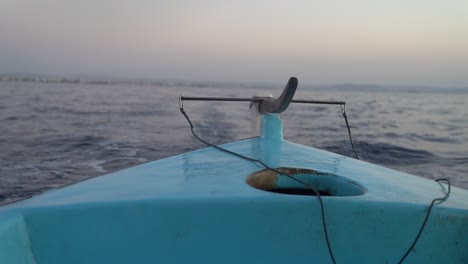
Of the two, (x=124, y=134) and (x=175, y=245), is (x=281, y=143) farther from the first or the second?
(x=124, y=134)

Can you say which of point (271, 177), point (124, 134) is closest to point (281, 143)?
point (271, 177)

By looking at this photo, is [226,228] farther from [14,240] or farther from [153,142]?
[153,142]

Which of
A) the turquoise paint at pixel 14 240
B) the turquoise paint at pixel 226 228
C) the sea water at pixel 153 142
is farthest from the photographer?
the sea water at pixel 153 142

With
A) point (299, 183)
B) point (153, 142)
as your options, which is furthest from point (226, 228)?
point (153, 142)

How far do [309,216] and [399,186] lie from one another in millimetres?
748

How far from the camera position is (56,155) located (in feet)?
21.0

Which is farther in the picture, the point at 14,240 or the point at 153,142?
the point at 153,142

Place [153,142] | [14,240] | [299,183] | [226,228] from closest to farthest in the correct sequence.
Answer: [14,240]
[226,228]
[299,183]
[153,142]

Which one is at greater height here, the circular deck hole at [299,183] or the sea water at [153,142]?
the circular deck hole at [299,183]

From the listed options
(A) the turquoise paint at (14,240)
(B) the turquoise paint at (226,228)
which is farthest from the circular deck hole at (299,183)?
(A) the turquoise paint at (14,240)

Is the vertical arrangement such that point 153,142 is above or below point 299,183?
below

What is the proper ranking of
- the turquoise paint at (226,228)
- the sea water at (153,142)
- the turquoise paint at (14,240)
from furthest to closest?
the sea water at (153,142) < the turquoise paint at (226,228) < the turquoise paint at (14,240)

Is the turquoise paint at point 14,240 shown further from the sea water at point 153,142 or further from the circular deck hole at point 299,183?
the sea water at point 153,142

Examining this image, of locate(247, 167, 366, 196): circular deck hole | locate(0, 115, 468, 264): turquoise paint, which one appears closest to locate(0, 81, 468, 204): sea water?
locate(247, 167, 366, 196): circular deck hole
